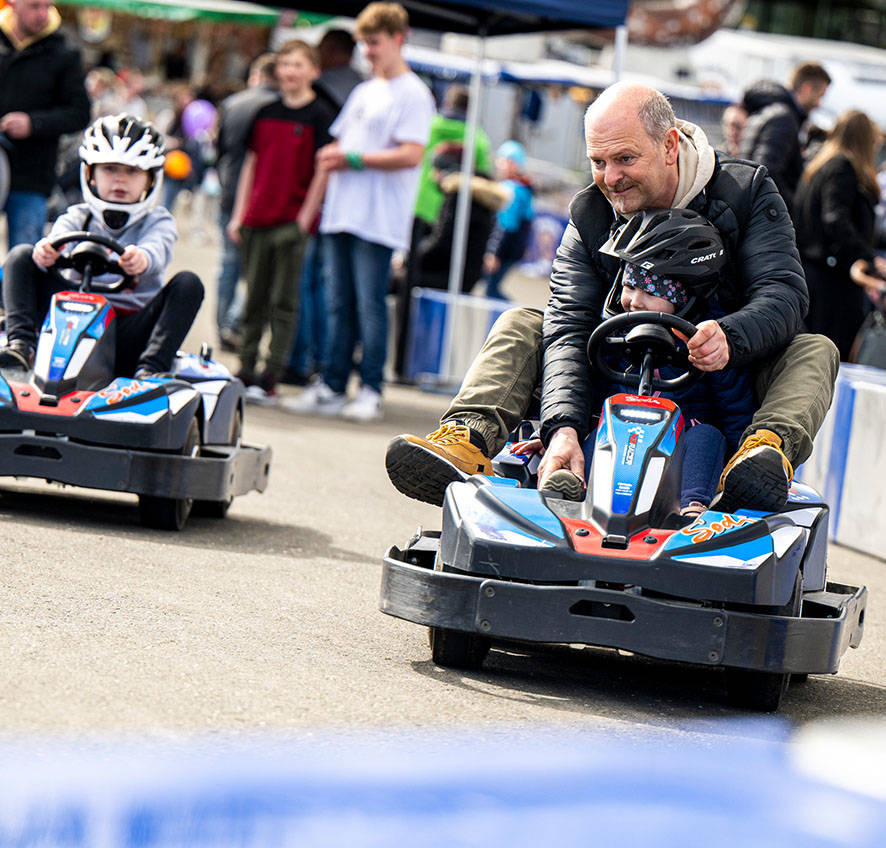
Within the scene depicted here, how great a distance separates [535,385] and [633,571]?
94 centimetres

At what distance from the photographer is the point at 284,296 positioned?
10.4 m

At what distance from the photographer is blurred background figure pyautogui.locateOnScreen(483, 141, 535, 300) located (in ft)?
53.7

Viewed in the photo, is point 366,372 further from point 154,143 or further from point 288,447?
point 154,143

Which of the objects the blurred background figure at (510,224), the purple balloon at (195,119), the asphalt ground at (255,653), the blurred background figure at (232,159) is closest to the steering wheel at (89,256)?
the asphalt ground at (255,653)

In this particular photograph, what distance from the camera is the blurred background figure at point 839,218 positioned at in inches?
383

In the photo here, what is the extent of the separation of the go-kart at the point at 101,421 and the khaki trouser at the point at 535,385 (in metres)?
1.54

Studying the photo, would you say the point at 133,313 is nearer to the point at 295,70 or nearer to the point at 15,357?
the point at 15,357

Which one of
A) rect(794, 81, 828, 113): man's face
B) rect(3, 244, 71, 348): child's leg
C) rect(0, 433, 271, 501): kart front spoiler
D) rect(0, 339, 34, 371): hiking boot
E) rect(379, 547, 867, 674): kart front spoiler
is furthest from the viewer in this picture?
rect(794, 81, 828, 113): man's face

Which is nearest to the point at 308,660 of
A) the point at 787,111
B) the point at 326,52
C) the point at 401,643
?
the point at 401,643

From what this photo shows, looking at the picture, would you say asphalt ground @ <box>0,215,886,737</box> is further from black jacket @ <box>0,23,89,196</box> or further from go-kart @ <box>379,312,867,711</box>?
black jacket @ <box>0,23,89,196</box>

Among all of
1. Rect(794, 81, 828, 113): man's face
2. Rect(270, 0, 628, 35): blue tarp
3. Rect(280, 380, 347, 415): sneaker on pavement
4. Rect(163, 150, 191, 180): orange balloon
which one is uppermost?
Rect(270, 0, 628, 35): blue tarp

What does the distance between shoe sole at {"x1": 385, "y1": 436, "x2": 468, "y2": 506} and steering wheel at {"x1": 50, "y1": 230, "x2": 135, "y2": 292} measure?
220 cm

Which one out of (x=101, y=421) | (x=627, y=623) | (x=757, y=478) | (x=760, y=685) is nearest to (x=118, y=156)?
(x=101, y=421)

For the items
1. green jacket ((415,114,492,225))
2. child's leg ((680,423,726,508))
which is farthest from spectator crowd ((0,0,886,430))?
child's leg ((680,423,726,508))
